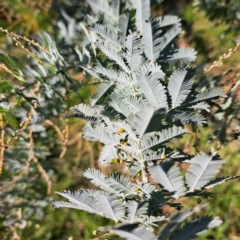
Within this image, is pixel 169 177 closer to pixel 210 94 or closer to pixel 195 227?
pixel 195 227

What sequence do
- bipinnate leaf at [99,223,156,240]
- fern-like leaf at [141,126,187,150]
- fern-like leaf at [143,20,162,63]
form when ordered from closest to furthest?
bipinnate leaf at [99,223,156,240]
fern-like leaf at [141,126,187,150]
fern-like leaf at [143,20,162,63]

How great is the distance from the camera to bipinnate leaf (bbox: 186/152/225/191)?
0.44 meters

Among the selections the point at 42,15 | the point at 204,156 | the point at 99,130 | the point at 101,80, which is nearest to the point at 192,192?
the point at 204,156

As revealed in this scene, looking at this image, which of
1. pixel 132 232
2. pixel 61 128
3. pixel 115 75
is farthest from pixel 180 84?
pixel 61 128

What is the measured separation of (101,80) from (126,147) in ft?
0.60

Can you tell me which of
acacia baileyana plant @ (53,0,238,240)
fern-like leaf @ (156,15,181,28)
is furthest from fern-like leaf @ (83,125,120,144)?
fern-like leaf @ (156,15,181,28)

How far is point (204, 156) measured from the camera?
445 millimetres

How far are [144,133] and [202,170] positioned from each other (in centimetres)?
10

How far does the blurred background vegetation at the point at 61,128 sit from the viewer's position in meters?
0.92

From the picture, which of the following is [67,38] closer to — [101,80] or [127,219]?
[101,80]

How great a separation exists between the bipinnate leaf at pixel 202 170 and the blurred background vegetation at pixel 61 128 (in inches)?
12.7

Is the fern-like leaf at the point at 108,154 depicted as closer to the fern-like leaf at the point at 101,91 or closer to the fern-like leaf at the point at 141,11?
the fern-like leaf at the point at 101,91

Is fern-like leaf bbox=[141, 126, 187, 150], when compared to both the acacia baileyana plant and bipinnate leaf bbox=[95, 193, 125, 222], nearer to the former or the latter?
the acacia baileyana plant

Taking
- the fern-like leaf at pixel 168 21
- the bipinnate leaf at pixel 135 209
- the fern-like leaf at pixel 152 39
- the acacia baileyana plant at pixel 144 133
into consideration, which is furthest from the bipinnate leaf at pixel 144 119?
the fern-like leaf at pixel 168 21
